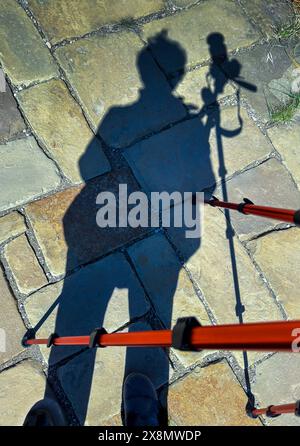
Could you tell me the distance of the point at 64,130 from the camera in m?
2.96

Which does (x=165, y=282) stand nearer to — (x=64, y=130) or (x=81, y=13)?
(x=64, y=130)

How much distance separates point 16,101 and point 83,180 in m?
0.68

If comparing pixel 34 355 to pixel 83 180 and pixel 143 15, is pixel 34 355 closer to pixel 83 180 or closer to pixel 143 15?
pixel 83 180

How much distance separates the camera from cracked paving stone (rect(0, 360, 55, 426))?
8.25ft

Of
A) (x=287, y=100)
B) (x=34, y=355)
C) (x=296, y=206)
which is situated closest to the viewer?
(x=34, y=355)

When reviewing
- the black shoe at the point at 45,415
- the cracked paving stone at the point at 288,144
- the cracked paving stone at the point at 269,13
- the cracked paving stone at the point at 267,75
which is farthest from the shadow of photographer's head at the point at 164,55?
the black shoe at the point at 45,415

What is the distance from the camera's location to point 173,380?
2.70m

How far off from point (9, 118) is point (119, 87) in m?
0.76

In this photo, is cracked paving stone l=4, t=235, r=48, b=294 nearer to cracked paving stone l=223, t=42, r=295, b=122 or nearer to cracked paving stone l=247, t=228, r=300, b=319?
cracked paving stone l=247, t=228, r=300, b=319

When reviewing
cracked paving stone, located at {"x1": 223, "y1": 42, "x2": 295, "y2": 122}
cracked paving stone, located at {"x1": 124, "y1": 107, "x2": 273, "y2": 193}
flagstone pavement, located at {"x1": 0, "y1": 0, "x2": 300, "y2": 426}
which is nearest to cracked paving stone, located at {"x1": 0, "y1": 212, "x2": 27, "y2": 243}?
flagstone pavement, located at {"x1": 0, "y1": 0, "x2": 300, "y2": 426}

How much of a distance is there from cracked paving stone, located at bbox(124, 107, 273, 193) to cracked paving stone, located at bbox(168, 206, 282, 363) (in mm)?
300

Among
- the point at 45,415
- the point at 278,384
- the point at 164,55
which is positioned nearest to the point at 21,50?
the point at 164,55
